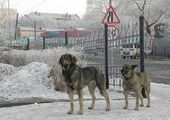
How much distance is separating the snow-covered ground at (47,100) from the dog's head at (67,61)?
110 centimetres

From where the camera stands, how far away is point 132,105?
41.8 feet

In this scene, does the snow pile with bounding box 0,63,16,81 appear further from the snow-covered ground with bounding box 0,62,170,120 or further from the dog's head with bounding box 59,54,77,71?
the dog's head with bounding box 59,54,77,71

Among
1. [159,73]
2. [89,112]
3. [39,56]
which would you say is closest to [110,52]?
[39,56]

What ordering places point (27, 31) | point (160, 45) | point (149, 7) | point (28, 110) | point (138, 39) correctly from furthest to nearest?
point (27, 31) → point (149, 7) → point (160, 45) → point (138, 39) → point (28, 110)

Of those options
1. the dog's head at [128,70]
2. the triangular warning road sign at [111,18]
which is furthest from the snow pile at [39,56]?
the dog's head at [128,70]

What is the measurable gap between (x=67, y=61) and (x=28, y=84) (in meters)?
→ 4.27

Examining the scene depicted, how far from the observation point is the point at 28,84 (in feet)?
48.7

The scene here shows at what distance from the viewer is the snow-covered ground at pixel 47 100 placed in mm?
10945

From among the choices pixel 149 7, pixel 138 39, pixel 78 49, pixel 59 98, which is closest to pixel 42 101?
pixel 59 98


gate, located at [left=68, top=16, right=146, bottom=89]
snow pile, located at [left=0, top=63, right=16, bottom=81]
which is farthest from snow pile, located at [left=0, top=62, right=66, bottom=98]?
gate, located at [left=68, top=16, right=146, bottom=89]

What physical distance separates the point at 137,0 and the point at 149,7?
2.26 m

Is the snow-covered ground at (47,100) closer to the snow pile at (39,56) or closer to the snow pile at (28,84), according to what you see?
the snow pile at (28,84)

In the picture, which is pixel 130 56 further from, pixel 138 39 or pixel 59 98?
pixel 59 98

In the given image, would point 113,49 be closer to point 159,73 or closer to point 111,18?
point 111,18
